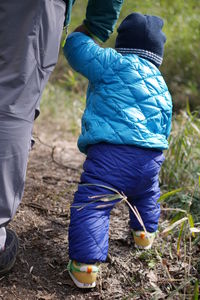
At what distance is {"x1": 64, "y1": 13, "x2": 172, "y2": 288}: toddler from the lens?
7.07ft

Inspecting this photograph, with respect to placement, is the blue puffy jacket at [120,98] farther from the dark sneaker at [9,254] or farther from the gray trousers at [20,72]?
the dark sneaker at [9,254]

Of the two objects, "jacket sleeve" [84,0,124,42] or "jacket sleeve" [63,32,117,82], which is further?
"jacket sleeve" [84,0,124,42]

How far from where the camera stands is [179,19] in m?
6.92

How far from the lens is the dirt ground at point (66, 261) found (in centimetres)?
213

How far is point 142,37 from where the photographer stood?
2283 millimetres

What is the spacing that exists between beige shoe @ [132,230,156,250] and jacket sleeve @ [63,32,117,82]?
0.88 metres

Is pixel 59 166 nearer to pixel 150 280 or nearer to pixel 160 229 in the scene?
pixel 160 229

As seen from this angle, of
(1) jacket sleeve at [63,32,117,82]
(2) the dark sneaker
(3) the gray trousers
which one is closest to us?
(3) the gray trousers

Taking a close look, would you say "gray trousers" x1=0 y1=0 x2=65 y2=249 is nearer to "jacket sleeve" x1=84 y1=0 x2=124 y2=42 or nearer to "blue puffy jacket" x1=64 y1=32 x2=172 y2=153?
"blue puffy jacket" x1=64 y1=32 x2=172 y2=153

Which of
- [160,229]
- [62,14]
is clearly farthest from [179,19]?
[62,14]

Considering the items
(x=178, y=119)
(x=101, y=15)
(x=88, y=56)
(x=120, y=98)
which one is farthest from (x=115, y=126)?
(x=178, y=119)

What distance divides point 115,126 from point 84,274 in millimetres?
703

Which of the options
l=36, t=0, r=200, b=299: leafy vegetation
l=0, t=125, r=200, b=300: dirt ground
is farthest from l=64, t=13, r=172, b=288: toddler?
l=36, t=0, r=200, b=299: leafy vegetation

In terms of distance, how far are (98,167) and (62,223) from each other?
2.28ft
